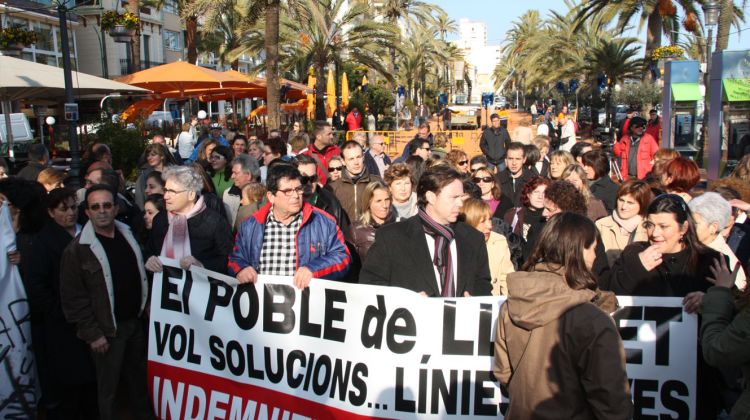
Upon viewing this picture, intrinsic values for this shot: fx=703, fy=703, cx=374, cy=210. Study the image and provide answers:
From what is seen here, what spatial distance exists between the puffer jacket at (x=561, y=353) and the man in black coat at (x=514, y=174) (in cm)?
503

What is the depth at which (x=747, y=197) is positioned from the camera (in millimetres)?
5324

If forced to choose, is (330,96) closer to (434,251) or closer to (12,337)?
(12,337)

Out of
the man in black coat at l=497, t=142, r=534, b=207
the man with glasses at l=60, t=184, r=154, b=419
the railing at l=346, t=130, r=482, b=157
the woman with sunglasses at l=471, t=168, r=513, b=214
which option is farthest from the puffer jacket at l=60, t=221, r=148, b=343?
the railing at l=346, t=130, r=482, b=157

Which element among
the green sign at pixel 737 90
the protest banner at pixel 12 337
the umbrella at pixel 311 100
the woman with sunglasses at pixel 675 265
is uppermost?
the umbrella at pixel 311 100

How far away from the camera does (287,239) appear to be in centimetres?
455

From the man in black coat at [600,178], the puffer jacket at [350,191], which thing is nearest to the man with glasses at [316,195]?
the puffer jacket at [350,191]

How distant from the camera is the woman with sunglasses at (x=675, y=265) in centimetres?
374

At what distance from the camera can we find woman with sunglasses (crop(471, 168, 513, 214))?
6699 millimetres

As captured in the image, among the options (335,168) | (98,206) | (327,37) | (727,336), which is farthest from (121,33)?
(727,336)

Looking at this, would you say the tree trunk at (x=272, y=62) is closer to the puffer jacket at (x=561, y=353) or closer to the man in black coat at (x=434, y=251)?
the man in black coat at (x=434, y=251)

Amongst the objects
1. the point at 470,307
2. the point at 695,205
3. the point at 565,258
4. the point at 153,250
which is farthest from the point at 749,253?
the point at 153,250

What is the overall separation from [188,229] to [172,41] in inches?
2276

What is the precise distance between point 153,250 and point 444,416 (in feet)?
8.02

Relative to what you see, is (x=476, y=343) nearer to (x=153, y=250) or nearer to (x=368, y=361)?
(x=368, y=361)
